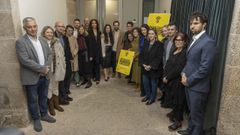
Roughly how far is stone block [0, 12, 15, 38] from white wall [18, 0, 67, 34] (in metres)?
0.32

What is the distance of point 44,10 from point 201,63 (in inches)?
107

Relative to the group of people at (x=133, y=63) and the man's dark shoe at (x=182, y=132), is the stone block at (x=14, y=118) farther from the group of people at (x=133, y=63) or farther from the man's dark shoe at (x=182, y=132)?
the man's dark shoe at (x=182, y=132)

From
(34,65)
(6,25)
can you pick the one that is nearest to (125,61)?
(34,65)

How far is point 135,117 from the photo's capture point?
316 centimetres

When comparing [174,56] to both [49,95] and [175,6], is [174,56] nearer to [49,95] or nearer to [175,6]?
[175,6]

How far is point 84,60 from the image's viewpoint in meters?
4.39

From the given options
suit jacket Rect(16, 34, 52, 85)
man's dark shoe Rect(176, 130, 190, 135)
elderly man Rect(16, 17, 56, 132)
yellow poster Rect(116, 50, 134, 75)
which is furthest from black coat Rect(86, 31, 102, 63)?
man's dark shoe Rect(176, 130, 190, 135)

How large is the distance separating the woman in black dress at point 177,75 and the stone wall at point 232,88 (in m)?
0.57

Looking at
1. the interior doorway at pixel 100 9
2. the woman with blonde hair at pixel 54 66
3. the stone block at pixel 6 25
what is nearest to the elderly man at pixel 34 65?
the stone block at pixel 6 25

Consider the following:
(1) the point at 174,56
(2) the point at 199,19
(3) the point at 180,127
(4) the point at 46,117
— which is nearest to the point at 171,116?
(3) the point at 180,127

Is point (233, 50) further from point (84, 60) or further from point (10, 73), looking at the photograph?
point (84, 60)

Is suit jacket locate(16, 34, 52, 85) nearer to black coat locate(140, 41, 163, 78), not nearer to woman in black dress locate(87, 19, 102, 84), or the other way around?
black coat locate(140, 41, 163, 78)

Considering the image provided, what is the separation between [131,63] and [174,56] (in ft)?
4.74

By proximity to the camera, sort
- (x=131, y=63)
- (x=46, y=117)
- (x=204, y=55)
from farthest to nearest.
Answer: (x=131, y=63) < (x=46, y=117) < (x=204, y=55)
